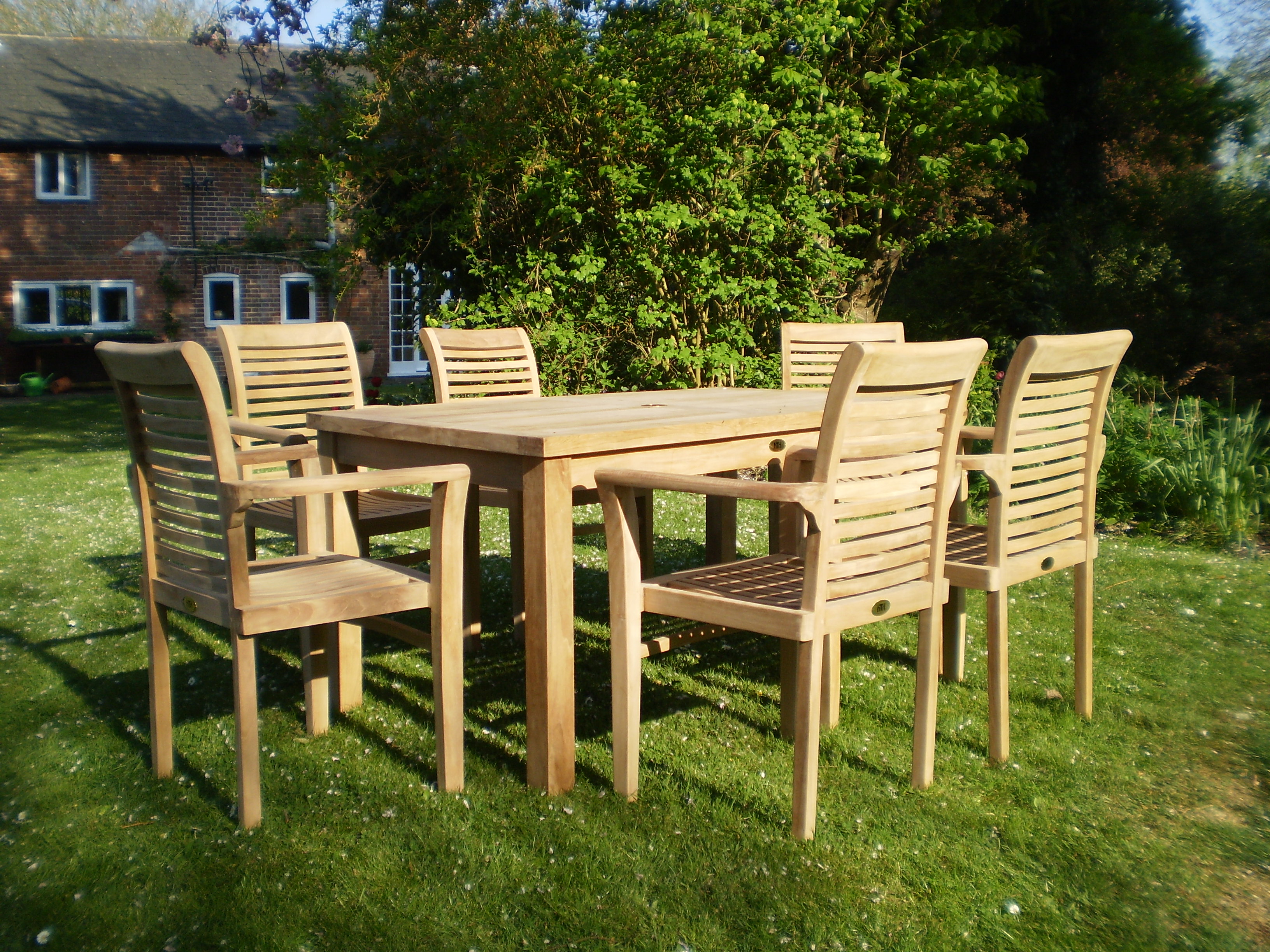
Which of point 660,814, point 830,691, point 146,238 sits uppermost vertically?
point 146,238

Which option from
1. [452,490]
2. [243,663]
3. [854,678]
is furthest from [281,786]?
[854,678]

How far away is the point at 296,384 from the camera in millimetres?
4613

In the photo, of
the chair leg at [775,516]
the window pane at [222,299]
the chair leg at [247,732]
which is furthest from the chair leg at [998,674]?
the window pane at [222,299]

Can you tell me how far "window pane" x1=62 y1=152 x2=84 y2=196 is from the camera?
2131 cm

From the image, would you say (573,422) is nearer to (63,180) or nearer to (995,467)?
(995,467)

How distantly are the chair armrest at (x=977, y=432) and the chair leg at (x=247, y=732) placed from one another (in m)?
2.52

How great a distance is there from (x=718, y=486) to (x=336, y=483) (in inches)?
37.3

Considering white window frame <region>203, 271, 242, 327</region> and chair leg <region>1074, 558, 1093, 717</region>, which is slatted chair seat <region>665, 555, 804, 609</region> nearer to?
chair leg <region>1074, 558, 1093, 717</region>

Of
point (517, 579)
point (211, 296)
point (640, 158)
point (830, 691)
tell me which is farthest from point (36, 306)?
point (830, 691)

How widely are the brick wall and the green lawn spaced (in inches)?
722

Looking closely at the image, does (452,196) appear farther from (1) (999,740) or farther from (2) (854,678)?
(1) (999,740)

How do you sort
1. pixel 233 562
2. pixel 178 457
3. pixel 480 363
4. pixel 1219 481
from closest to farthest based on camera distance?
pixel 233 562, pixel 178 457, pixel 480 363, pixel 1219 481

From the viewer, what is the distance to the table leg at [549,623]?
279 cm

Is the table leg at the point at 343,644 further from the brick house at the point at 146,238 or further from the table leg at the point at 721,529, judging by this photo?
the brick house at the point at 146,238
